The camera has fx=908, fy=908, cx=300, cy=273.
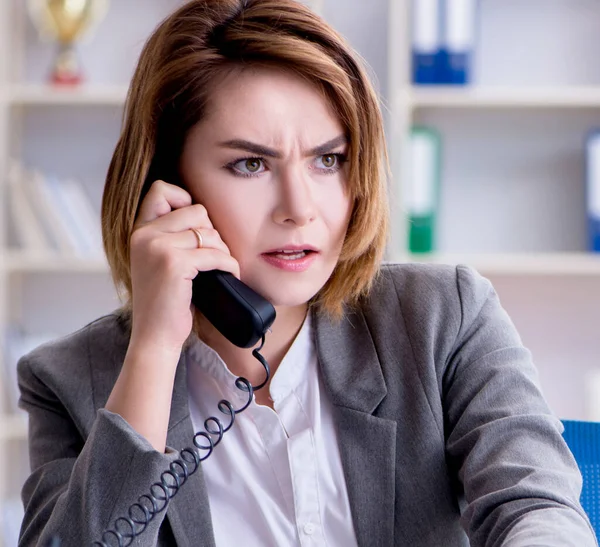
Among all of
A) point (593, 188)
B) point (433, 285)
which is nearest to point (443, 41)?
point (593, 188)

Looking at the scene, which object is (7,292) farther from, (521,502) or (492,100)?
(521,502)

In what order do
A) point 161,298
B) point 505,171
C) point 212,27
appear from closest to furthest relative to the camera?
1. point 161,298
2. point 212,27
3. point 505,171

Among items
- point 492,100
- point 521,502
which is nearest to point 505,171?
point 492,100

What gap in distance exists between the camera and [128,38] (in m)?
3.12

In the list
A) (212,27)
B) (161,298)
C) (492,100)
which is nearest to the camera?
(161,298)

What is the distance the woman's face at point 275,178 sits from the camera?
1.22 m

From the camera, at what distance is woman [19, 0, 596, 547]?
→ 119cm

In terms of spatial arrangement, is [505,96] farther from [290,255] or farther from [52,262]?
[290,255]

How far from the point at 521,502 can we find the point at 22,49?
8.65 feet

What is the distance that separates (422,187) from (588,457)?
1.65 m

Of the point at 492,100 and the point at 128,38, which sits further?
the point at 128,38

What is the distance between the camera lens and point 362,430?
126 cm

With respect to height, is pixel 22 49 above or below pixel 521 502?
above

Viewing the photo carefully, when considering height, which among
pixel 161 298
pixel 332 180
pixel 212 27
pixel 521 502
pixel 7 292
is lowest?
pixel 7 292
